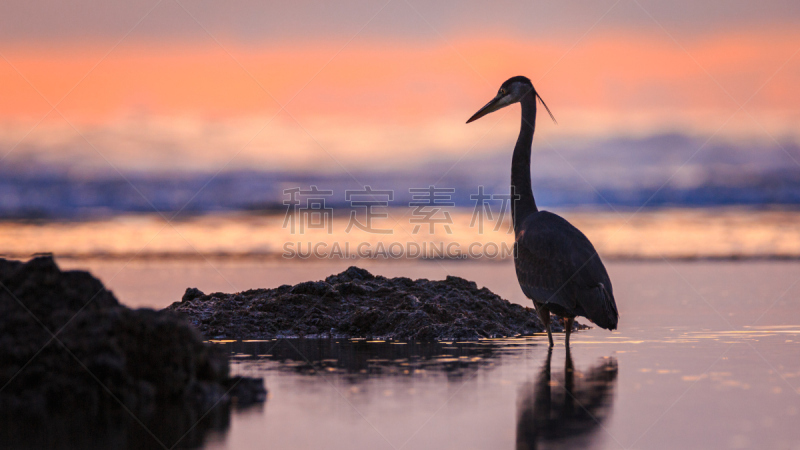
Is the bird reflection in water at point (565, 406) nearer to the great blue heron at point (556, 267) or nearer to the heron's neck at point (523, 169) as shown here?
the great blue heron at point (556, 267)

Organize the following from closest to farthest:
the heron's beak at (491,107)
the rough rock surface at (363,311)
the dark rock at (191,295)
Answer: the rough rock surface at (363,311) → the dark rock at (191,295) → the heron's beak at (491,107)

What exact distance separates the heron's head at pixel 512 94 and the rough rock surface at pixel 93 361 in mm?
8339

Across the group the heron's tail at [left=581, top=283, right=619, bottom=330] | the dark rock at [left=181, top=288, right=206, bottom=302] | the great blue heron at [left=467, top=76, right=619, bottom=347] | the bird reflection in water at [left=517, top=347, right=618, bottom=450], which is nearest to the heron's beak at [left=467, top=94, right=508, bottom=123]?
the great blue heron at [left=467, top=76, right=619, bottom=347]

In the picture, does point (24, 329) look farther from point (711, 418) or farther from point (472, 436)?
point (711, 418)

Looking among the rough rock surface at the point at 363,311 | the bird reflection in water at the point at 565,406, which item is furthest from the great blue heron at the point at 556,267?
the bird reflection in water at the point at 565,406

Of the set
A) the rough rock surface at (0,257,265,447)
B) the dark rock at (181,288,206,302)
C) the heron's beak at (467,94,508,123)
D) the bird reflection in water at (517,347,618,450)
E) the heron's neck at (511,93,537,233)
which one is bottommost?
the bird reflection in water at (517,347,618,450)

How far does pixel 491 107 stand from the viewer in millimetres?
14695

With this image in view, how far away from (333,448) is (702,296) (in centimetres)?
1364

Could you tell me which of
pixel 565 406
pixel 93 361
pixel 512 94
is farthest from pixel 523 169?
pixel 93 361

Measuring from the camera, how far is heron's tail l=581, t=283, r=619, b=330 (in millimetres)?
10570

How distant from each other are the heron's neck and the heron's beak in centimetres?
45

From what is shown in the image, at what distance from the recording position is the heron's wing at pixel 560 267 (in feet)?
35.7

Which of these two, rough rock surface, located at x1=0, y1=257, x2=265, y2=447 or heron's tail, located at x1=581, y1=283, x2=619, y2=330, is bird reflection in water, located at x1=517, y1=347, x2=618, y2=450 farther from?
rough rock surface, located at x1=0, y1=257, x2=265, y2=447

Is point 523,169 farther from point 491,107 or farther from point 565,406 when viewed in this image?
point 565,406
